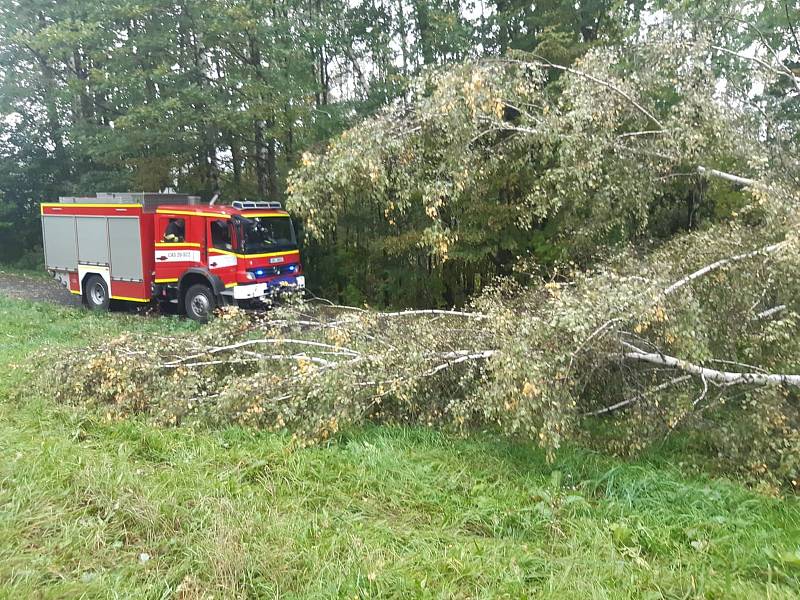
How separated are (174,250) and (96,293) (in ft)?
9.35

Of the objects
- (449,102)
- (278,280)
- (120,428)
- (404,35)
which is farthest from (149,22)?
(120,428)

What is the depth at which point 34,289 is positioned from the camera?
50.4 feet

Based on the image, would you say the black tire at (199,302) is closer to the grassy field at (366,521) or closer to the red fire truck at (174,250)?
the red fire truck at (174,250)

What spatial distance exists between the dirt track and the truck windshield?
18.1 ft

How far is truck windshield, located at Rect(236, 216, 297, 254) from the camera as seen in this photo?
32.9 feet

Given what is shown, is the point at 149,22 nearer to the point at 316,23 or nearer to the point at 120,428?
the point at 316,23

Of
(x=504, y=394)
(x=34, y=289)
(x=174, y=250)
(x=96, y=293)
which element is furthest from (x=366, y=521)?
(x=34, y=289)

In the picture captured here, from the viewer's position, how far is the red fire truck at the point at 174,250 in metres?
10.1

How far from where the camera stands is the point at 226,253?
10.0 metres

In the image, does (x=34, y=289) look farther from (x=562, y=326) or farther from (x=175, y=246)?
(x=562, y=326)

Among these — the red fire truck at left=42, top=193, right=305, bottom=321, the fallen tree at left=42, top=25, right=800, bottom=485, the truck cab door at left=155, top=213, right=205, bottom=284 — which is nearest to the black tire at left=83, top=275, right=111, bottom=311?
the red fire truck at left=42, top=193, right=305, bottom=321

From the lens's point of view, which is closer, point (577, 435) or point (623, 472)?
point (623, 472)

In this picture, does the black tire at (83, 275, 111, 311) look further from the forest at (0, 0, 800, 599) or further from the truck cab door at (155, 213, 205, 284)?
the forest at (0, 0, 800, 599)

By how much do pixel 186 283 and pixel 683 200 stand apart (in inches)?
324
